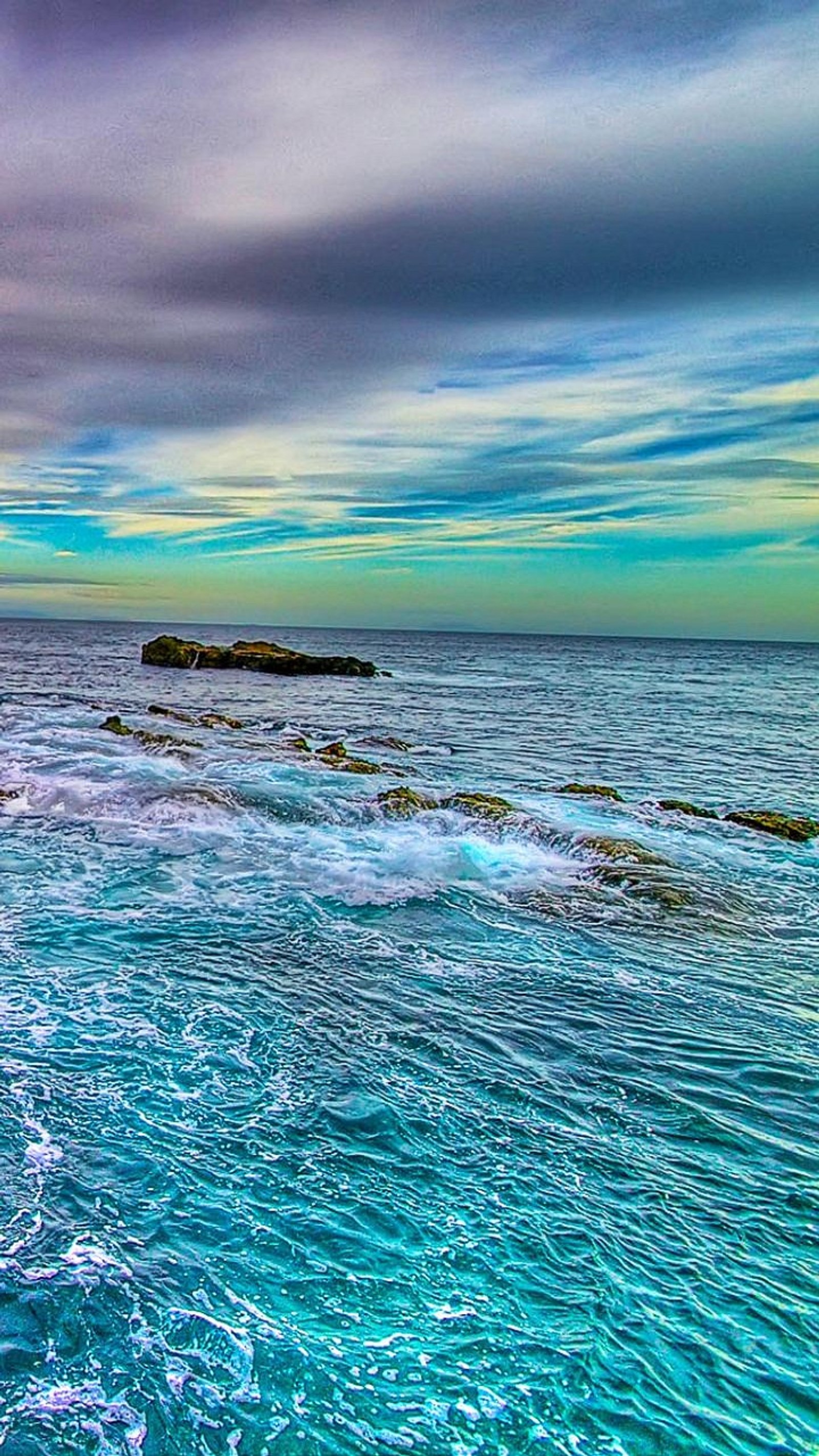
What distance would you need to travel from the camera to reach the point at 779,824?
58.0 feet

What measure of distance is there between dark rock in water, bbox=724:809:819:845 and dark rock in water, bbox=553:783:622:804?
2.74m

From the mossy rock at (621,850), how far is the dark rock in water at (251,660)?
165 feet

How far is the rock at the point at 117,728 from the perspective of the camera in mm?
28234

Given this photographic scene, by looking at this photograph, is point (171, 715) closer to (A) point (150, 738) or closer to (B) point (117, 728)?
(B) point (117, 728)

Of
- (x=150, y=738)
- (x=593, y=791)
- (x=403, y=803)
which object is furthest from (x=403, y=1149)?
(x=150, y=738)

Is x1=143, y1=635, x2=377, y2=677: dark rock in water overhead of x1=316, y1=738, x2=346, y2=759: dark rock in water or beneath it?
overhead

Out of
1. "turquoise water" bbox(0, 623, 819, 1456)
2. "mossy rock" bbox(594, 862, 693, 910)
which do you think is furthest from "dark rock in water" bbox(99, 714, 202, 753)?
"mossy rock" bbox(594, 862, 693, 910)

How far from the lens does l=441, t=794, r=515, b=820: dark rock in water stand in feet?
57.5

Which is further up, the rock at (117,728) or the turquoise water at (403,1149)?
→ the rock at (117,728)

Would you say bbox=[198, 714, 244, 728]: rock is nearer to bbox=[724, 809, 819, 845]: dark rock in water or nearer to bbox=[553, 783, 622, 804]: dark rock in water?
bbox=[553, 783, 622, 804]: dark rock in water

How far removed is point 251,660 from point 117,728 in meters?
41.6

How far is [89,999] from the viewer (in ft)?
28.5

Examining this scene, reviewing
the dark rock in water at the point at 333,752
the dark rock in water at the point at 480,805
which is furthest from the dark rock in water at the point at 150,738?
the dark rock in water at the point at 480,805

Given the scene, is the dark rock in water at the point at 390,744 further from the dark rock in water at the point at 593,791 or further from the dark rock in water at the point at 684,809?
the dark rock in water at the point at 684,809
